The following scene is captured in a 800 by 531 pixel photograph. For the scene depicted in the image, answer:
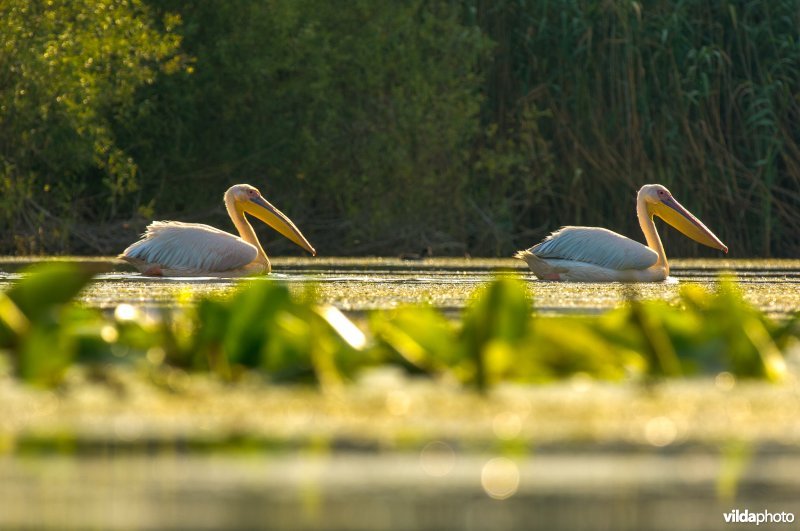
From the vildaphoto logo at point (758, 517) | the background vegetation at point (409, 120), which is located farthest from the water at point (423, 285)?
the vildaphoto logo at point (758, 517)

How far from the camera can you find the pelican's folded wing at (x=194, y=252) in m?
10.1

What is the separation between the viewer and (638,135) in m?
13.8

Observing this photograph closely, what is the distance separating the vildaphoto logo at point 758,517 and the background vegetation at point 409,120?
1073cm

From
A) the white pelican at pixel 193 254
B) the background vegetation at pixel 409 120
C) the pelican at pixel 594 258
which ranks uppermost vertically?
the background vegetation at pixel 409 120

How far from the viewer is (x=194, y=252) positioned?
1017cm

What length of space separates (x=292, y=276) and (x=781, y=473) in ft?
24.4

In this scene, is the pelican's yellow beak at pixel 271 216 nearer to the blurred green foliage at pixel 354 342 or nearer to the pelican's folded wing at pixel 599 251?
the pelican's folded wing at pixel 599 251

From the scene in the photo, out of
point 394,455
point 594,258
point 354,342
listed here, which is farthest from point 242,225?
point 394,455

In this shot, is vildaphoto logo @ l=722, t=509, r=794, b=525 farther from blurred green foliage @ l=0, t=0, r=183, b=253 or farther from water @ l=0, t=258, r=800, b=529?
blurred green foliage @ l=0, t=0, r=183, b=253

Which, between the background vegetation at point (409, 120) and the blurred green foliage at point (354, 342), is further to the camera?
the background vegetation at point (409, 120)

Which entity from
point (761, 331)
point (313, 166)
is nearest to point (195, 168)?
point (313, 166)

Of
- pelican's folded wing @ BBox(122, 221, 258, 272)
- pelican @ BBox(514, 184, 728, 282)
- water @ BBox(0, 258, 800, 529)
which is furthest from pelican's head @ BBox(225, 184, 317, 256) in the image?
water @ BBox(0, 258, 800, 529)

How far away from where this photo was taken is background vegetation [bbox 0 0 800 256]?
13336 mm

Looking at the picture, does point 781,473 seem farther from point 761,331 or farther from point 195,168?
point 195,168
